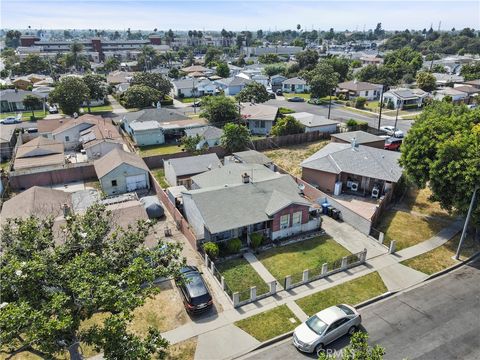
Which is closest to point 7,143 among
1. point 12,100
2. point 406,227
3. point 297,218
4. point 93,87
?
point 93,87

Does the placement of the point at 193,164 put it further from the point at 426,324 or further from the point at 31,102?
the point at 31,102

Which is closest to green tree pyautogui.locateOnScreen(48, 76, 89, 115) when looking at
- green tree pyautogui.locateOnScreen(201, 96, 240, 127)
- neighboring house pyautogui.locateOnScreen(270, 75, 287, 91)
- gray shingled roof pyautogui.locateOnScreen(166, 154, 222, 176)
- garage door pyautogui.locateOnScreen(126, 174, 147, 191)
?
green tree pyautogui.locateOnScreen(201, 96, 240, 127)

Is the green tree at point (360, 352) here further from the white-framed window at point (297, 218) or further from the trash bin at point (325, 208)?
the trash bin at point (325, 208)

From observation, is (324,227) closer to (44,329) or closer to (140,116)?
(44,329)

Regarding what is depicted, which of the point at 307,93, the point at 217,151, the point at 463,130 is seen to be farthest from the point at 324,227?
the point at 307,93

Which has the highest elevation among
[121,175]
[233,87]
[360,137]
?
[233,87]

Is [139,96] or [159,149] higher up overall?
[139,96]

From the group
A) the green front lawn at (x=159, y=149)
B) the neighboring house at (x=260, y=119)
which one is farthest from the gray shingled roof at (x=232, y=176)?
the neighboring house at (x=260, y=119)
